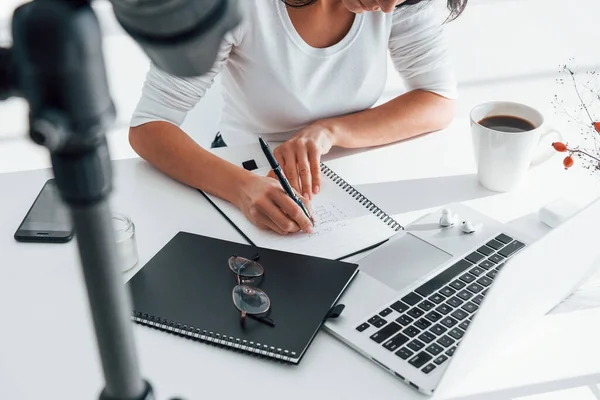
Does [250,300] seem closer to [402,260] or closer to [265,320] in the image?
[265,320]

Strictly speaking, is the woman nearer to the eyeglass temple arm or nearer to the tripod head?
Result: the eyeglass temple arm

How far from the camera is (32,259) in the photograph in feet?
3.44

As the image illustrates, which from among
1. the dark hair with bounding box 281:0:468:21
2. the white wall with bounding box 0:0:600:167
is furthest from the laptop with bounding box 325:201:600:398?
the white wall with bounding box 0:0:600:167

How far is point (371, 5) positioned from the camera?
126 centimetres

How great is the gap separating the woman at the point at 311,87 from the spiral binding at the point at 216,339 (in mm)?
342

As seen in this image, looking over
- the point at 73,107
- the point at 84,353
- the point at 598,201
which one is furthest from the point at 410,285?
the point at 73,107

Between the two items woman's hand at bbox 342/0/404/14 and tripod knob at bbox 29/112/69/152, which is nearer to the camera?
tripod knob at bbox 29/112/69/152

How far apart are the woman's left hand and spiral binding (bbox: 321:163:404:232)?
3 cm

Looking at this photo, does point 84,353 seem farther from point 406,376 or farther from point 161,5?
point 161,5

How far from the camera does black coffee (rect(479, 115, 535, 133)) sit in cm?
118

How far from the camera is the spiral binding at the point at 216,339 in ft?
2.79

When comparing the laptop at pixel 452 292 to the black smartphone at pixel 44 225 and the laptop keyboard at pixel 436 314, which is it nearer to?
the laptop keyboard at pixel 436 314

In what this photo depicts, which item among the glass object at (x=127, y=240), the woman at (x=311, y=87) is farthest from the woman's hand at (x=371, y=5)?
the glass object at (x=127, y=240)

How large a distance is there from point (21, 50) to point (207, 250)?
796 mm
